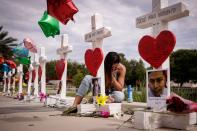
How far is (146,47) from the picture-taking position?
7.83m

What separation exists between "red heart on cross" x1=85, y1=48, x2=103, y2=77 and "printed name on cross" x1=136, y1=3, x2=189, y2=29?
203 cm

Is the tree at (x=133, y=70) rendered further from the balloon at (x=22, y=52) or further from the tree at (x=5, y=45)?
the balloon at (x=22, y=52)

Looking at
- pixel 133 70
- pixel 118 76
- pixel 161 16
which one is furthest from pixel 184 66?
pixel 161 16

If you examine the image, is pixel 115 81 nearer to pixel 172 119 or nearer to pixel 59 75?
pixel 172 119

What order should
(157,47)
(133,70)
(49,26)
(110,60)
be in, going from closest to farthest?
(157,47), (110,60), (49,26), (133,70)

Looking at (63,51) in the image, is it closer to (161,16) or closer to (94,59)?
(94,59)

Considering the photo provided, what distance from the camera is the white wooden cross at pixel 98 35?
9.81 meters

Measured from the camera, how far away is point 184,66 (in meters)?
50.3

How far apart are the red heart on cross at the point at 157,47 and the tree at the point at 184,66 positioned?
43.3m

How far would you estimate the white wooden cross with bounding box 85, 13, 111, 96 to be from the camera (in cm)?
981

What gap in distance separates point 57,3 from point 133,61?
48339 millimetres

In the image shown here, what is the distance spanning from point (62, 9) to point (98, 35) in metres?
1.43

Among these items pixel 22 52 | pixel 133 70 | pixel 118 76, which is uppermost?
pixel 133 70

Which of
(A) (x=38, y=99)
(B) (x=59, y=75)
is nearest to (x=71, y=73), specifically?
(A) (x=38, y=99)
